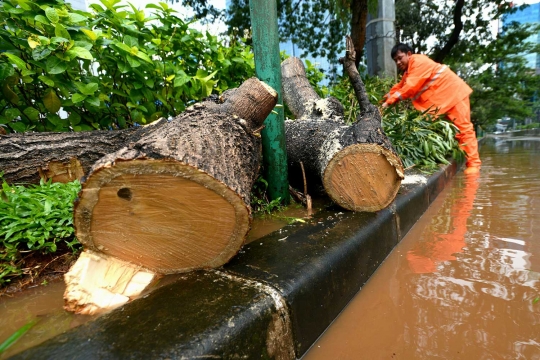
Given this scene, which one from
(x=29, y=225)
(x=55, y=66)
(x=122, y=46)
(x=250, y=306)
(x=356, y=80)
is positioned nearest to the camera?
(x=250, y=306)

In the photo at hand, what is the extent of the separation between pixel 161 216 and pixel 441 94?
15.9 ft

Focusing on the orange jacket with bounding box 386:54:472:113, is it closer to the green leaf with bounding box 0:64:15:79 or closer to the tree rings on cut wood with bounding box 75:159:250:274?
the tree rings on cut wood with bounding box 75:159:250:274

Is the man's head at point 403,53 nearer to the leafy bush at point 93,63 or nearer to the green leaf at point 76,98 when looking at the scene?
the leafy bush at point 93,63

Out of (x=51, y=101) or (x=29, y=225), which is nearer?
A: (x=29, y=225)

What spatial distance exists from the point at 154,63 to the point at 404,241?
7.42 ft

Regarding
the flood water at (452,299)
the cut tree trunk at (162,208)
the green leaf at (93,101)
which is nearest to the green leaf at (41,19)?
the green leaf at (93,101)

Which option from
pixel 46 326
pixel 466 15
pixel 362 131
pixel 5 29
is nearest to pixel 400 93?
pixel 362 131

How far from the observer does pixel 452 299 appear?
128 centimetres

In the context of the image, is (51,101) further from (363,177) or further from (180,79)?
(363,177)

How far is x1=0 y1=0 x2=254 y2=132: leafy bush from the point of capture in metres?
1.80

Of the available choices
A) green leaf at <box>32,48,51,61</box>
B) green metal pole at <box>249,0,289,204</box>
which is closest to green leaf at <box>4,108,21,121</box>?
green leaf at <box>32,48,51,61</box>

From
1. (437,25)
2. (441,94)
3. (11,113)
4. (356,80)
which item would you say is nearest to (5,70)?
(11,113)

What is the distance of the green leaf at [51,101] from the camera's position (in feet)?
6.61

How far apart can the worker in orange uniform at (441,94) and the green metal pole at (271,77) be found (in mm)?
2944
